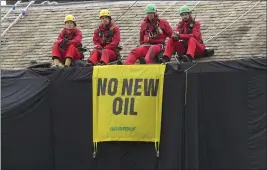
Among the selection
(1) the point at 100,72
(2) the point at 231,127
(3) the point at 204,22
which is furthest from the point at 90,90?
(3) the point at 204,22

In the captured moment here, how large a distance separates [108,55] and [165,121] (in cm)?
177

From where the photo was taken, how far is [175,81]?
827 centimetres

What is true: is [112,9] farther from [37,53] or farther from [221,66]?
[221,66]

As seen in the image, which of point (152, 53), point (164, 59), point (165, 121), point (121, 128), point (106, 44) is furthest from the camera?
point (106, 44)

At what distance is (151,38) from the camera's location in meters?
9.28

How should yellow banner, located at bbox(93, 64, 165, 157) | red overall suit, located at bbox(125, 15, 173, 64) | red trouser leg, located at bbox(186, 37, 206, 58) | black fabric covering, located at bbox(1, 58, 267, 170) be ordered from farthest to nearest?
1. red overall suit, located at bbox(125, 15, 173, 64)
2. red trouser leg, located at bbox(186, 37, 206, 58)
3. yellow banner, located at bbox(93, 64, 165, 157)
4. black fabric covering, located at bbox(1, 58, 267, 170)

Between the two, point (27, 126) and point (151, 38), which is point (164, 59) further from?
point (27, 126)

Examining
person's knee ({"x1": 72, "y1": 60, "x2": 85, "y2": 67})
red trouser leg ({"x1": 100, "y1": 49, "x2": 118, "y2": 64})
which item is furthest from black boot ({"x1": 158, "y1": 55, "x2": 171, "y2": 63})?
person's knee ({"x1": 72, "y1": 60, "x2": 85, "y2": 67})

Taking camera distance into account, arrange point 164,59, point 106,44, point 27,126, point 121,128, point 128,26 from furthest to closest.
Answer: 1. point 128,26
2. point 106,44
3. point 27,126
4. point 164,59
5. point 121,128

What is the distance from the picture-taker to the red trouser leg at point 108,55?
30.3ft

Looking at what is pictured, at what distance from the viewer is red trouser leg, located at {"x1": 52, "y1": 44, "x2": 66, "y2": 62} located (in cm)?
964

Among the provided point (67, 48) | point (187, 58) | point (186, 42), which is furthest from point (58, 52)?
point (187, 58)

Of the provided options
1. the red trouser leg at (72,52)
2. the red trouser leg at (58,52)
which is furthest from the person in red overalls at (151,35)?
the red trouser leg at (58,52)

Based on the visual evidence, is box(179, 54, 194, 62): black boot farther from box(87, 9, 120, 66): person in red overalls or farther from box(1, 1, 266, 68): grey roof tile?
box(87, 9, 120, 66): person in red overalls
